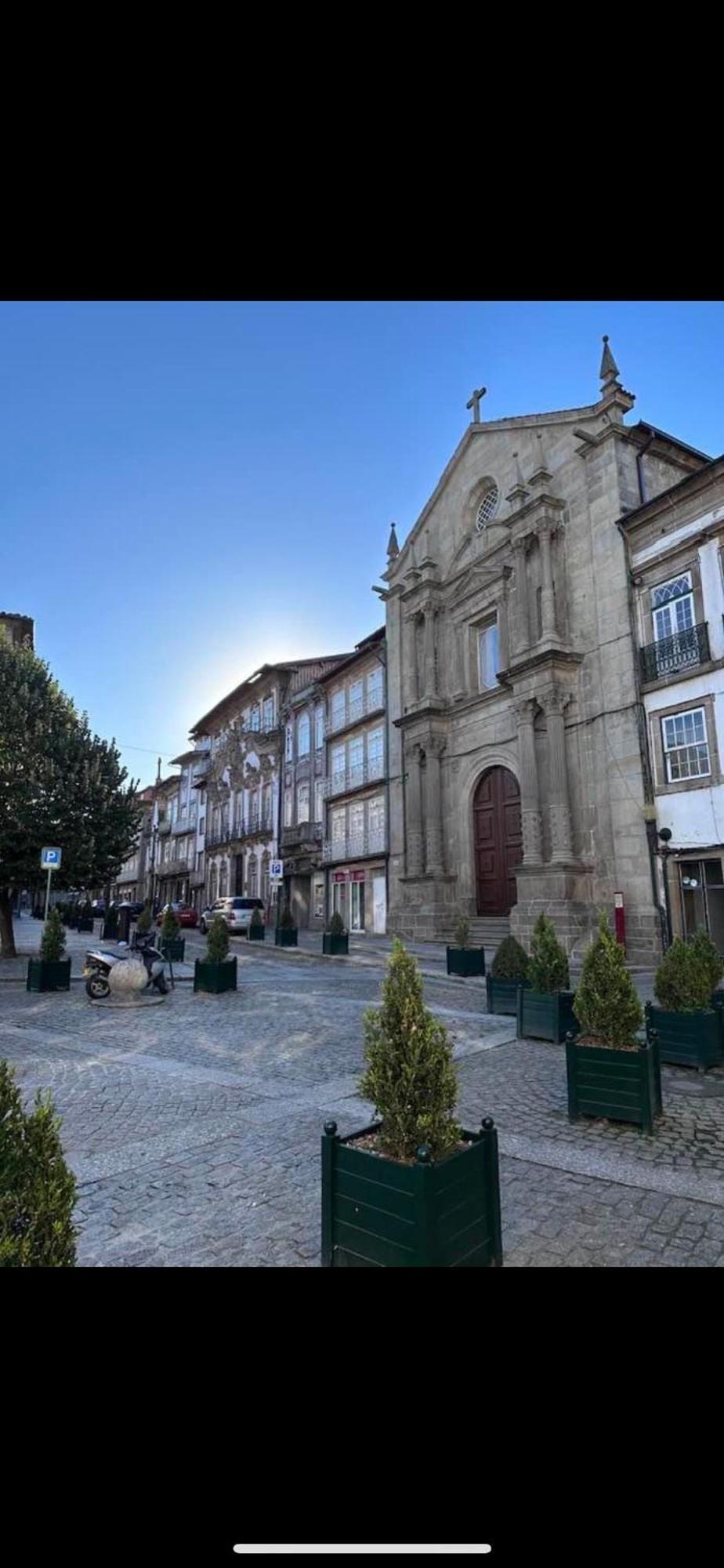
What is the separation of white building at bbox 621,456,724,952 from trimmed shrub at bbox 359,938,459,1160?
1316 centimetres

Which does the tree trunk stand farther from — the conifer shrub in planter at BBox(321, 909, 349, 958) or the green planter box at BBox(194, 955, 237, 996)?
the conifer shrub in planter at BBox(321, 909, 349, 958)

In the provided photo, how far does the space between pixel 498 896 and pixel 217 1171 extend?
17154mm

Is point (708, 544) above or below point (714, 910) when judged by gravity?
above

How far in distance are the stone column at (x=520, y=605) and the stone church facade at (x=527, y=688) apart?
0.06 meters

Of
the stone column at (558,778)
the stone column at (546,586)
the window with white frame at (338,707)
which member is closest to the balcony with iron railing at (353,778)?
the window with white frame at (338,707)

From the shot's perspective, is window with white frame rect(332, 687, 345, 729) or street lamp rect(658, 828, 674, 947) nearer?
street lamp rect(658, 828, 674, 947)

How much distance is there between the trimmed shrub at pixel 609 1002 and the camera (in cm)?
575

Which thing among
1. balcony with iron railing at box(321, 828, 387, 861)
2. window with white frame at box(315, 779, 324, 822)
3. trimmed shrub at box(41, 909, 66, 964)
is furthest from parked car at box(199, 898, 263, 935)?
trimmed shrub at box(41, 909, 66, 964)

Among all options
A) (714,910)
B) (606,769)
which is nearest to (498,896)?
(606,769)

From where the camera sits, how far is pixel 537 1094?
6500 millimetres

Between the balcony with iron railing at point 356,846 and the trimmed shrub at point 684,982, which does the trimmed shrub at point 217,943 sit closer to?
the trimmed shrub at point 684,982

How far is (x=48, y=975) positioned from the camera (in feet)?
44.7

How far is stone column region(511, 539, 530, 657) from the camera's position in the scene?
65.1ft
